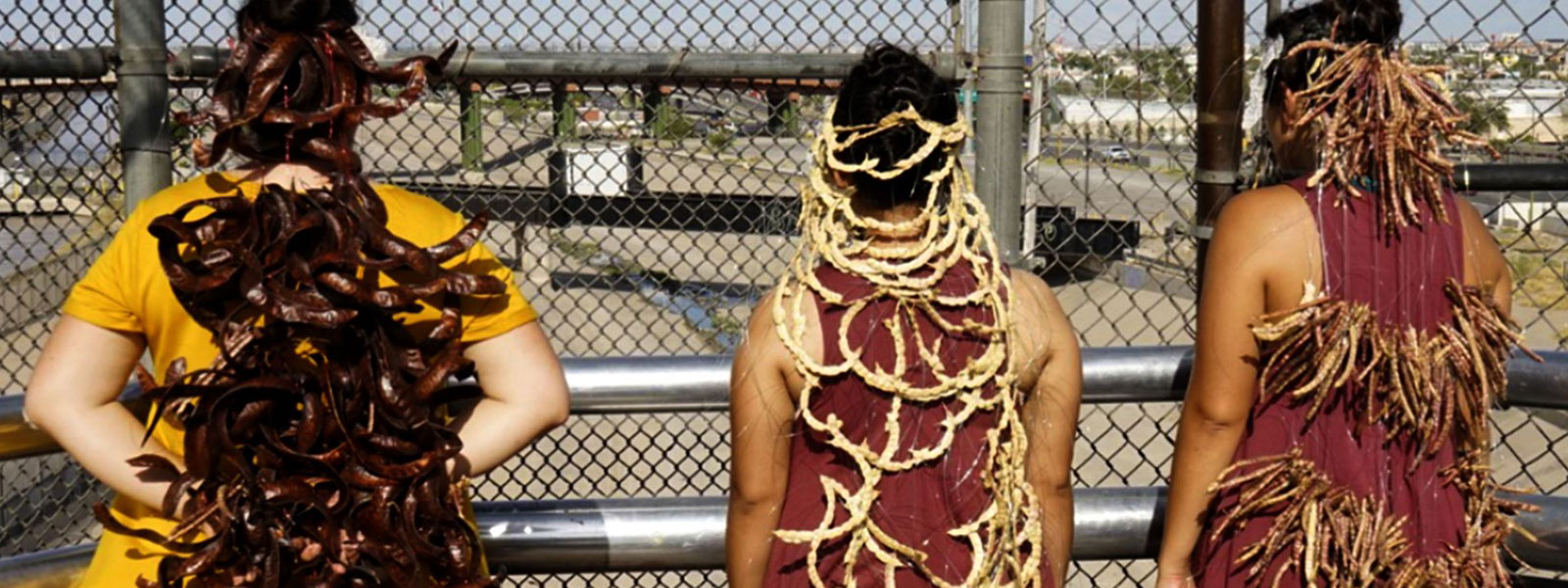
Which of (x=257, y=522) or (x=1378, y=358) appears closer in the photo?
(x=257, y=522)

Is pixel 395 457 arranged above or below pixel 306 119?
below

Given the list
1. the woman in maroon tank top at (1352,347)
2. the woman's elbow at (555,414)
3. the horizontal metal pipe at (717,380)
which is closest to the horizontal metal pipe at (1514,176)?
the horizontal metal pipe at (717,380)

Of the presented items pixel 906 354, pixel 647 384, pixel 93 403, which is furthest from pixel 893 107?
pixel 93 403

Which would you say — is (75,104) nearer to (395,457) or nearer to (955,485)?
(395,457)

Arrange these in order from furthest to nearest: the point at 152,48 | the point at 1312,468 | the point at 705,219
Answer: the point at 705,219, the point at 152,48, the point at 1312,468

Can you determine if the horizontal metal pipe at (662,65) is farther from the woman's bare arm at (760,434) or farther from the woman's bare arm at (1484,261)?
the woman's bare arm at (1484,261)

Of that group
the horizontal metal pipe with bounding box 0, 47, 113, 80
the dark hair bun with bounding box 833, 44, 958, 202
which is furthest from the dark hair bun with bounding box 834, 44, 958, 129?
the horizontal metal pipe with bounding box 0, 47, 113, 80

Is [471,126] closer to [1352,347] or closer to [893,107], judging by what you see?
[893,107]

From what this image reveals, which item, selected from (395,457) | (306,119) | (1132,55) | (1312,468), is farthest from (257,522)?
(1132,55)

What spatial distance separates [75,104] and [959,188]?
245cm

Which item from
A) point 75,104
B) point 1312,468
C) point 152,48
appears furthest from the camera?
point 75,104

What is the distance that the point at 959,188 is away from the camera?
2.67 meters

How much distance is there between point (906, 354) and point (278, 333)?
100 centimetres

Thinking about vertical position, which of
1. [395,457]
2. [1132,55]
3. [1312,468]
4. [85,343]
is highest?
[1132,55]
